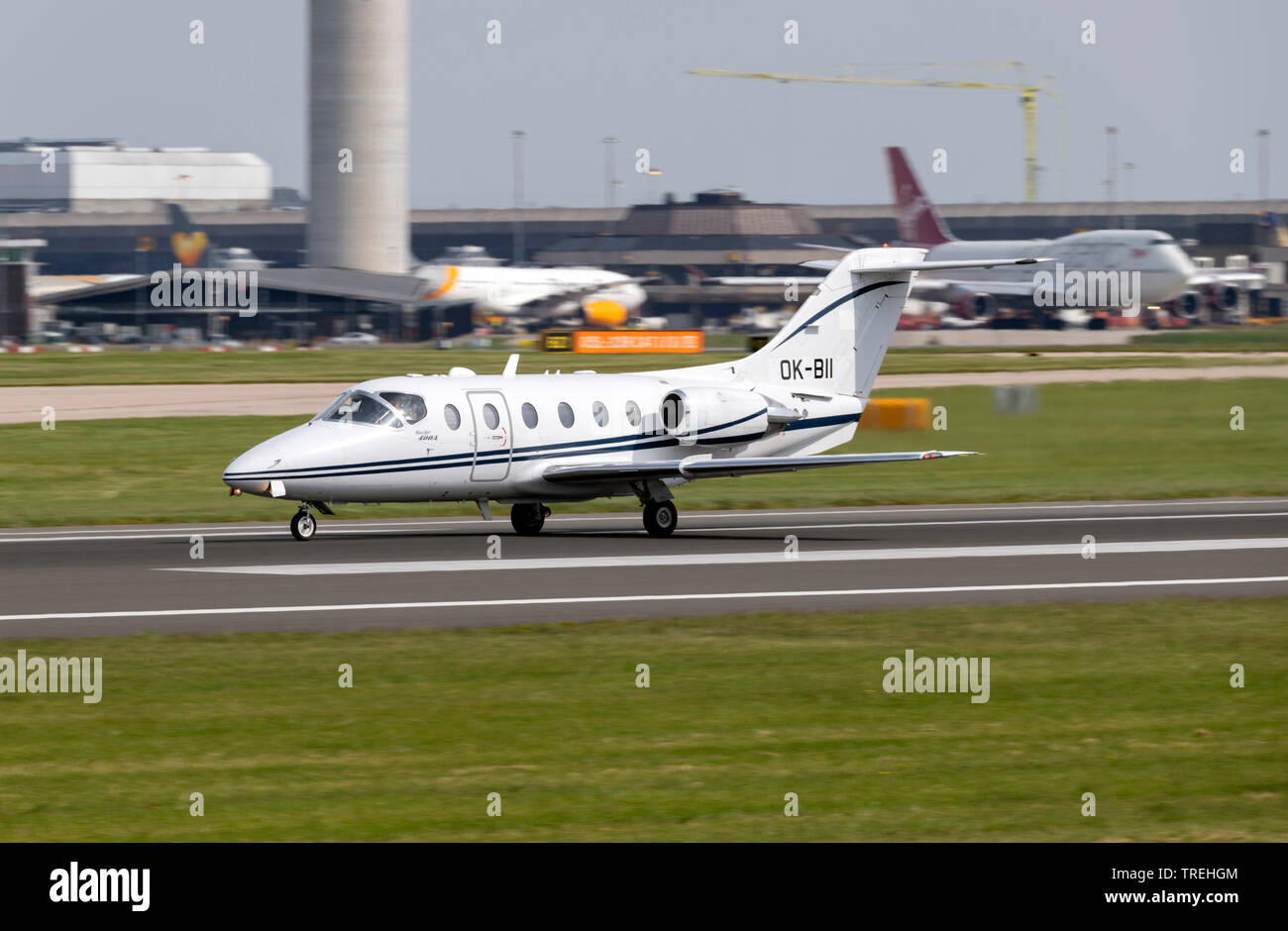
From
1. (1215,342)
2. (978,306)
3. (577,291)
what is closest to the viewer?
(1215,342)

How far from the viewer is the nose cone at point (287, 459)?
2512 centimetres

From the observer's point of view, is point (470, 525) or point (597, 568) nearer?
point (597, 568)

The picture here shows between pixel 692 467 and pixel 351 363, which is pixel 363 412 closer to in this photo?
pixel 692 467

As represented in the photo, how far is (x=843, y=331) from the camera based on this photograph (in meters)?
31.1

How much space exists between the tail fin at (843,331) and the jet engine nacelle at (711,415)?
1.20 m

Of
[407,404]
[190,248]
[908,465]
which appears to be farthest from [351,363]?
[190,248]

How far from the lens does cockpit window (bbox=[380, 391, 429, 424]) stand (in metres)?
26.7

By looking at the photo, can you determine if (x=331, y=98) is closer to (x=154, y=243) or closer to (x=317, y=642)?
(x=154, y=243)

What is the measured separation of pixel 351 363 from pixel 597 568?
2044 inches

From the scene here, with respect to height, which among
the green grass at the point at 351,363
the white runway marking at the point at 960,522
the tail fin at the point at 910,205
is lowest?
the white runway marking at the point at 960,522

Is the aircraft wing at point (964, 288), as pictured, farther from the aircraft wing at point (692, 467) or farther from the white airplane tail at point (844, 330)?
the aircraft wing at point (692, 467)

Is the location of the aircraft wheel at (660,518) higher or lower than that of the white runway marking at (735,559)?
higher

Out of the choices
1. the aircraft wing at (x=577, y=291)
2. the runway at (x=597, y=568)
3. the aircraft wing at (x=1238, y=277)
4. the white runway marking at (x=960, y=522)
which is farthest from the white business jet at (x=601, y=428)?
the aircraft wing at (x=577, y=291)
